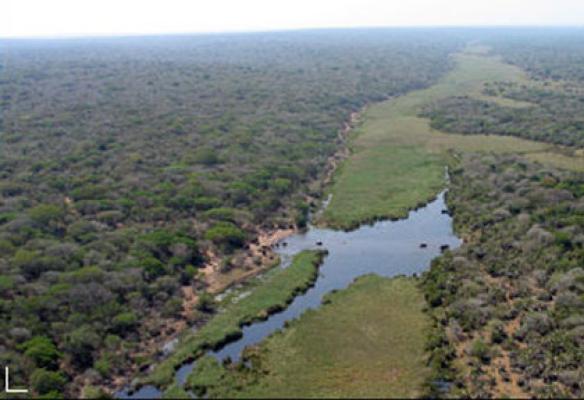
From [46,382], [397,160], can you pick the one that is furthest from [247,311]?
[397,160]

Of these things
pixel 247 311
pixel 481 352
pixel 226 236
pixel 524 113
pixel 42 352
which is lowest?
pixel 524 113

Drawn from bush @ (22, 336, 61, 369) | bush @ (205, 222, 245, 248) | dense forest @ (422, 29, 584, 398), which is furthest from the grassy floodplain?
bush @ (22, 336, 61, 369)

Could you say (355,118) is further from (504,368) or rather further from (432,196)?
(504,368)

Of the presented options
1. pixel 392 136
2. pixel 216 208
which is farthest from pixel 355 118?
pixel 216 208

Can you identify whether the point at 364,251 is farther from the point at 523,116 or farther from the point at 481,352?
the point at 523,116

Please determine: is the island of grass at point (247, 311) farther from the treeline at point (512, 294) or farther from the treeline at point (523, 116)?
the treeline at point (523, 116)

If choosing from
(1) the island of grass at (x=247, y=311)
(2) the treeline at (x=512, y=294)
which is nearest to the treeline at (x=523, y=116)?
(2) the treeline at (x=512, y=294)
